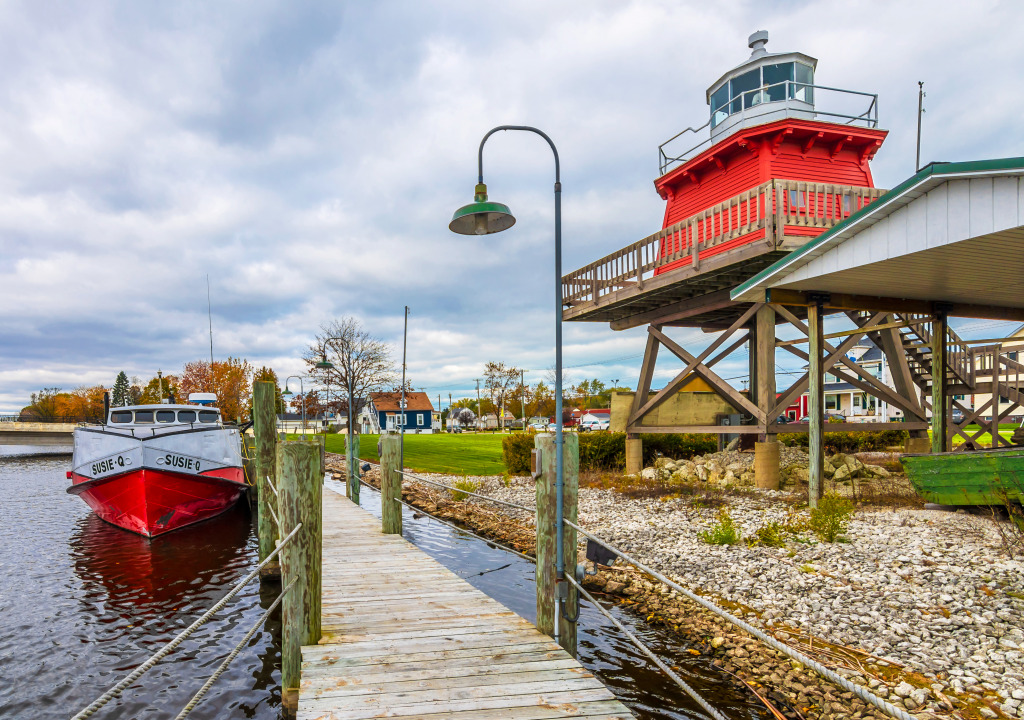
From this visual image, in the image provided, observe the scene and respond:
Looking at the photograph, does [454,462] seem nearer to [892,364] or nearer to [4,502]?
[4,502]

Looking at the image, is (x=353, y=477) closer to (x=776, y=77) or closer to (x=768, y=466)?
(x=768, y=466)

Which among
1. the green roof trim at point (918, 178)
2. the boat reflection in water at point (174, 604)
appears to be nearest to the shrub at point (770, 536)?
the green roof trim at point (918, 178)

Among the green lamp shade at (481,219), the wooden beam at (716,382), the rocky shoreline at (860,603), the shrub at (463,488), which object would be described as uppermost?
the green lamp shade at (481,219)

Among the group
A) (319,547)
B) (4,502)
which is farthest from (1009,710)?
(4,502)

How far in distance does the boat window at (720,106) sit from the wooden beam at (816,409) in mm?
9169

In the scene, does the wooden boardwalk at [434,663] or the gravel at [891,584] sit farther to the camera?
the gravel at [891,584]

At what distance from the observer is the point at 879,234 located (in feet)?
25.6

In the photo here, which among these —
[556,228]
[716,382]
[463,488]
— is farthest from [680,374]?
[556,228]

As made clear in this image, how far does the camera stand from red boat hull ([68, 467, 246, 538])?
46.0ft

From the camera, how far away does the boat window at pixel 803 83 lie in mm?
15930

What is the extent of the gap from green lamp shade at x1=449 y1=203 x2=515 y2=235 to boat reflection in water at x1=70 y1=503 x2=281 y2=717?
507 centimetres

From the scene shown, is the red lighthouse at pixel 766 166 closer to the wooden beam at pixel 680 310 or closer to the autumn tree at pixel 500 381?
the wooden beam at pixel 680 310

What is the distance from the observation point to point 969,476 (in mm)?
8406

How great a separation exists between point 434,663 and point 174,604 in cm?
675
